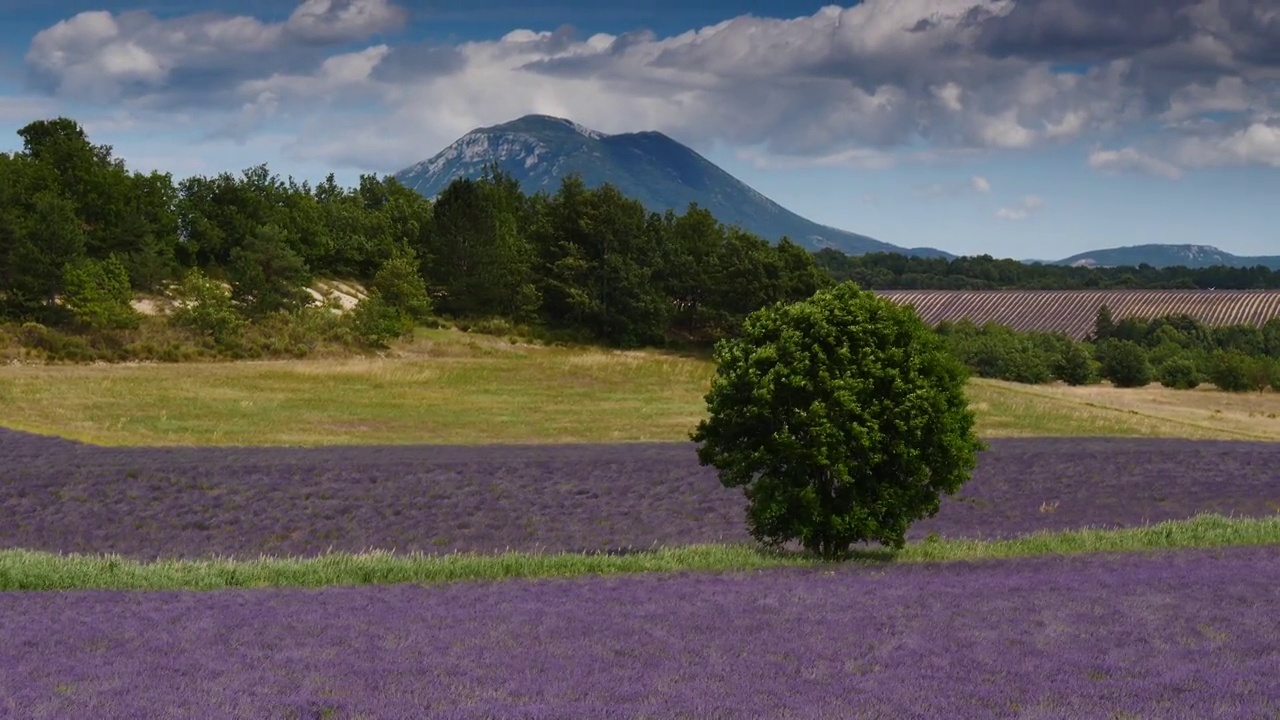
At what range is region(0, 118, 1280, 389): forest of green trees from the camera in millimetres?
70750

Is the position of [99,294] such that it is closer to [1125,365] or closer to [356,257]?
[356,257]

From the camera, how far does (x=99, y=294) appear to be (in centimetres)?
6975

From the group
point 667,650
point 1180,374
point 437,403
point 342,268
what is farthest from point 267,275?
point 1180,374

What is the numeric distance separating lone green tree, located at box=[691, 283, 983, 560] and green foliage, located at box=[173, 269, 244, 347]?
59.6 m

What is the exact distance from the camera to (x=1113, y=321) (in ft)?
630

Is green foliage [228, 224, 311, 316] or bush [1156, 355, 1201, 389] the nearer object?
green foliage [228, 224, 311, 316]

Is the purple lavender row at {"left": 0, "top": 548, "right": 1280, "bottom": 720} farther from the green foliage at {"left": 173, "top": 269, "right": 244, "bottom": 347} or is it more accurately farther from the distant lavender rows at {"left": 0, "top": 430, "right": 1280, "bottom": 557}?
the green foliage at {"left": 173, "top": 269, "right": 244, "bottom": 347}

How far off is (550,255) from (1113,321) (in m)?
129

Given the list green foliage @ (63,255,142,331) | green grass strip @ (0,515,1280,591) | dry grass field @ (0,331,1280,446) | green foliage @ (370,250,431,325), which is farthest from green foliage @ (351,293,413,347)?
green grass strip @ (0,515,1280,591)

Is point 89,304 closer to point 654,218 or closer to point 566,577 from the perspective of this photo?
point 654,218

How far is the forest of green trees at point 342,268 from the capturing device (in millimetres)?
70750

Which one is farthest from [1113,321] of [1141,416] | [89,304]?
[89,304]

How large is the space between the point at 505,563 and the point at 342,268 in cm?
8578

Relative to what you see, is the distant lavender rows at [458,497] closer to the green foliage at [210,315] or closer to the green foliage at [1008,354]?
the green foliage at [210,315]
